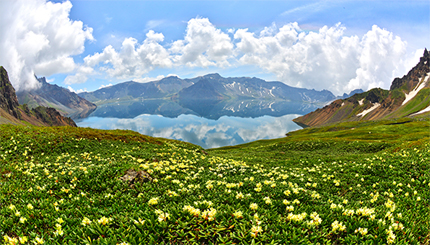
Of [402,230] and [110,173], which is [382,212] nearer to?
[402,230]

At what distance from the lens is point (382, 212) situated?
7020mm

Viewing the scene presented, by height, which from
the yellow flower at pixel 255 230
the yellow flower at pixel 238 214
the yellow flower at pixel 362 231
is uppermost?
the yellow flower at pixel 238 214

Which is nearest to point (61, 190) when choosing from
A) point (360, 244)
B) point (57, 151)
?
point (360, 244)

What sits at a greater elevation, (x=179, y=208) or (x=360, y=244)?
(x=179, y=208)

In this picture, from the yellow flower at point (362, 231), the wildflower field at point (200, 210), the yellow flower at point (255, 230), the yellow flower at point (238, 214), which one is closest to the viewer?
the yellow flower at point (255, 230)

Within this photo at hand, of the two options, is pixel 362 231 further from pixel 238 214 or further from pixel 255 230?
pixel 238 214

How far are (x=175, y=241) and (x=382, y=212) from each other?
7542 mm

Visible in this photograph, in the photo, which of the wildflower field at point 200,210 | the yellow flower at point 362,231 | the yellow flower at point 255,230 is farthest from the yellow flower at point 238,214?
the yellow flower at point 362,231

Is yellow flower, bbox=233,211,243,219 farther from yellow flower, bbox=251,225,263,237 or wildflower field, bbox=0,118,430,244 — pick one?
yellow flower, bbox=251,225,263,237

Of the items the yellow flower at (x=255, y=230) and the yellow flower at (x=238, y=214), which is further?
the yellow flower at (x=238, y=214)

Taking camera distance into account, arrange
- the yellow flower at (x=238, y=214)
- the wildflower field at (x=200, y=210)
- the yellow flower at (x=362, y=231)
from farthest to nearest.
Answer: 1. the yellow flower at (x=238, y=214)
2. the wildflower field at (x=200, y=210)
3. the yellow flower at (x=362, y=231)

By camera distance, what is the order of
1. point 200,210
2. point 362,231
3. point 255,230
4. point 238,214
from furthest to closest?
point 200,210
point 238,214
point 362,231
point 255,230

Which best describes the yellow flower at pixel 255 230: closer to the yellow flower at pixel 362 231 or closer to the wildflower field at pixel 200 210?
the wildflower field at pixel 200 210

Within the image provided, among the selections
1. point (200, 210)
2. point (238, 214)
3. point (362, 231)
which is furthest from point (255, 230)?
point (362, 231)
